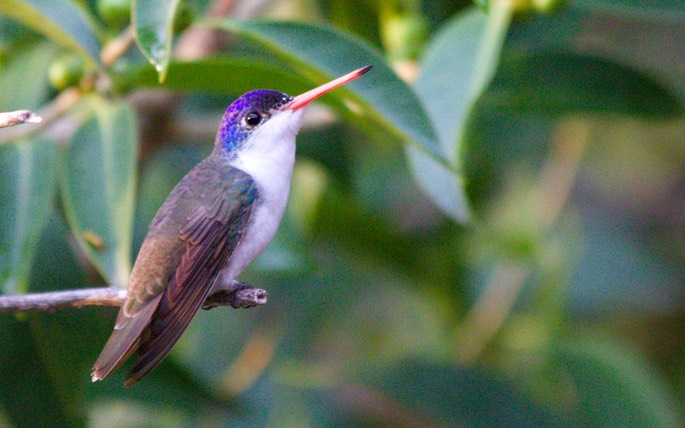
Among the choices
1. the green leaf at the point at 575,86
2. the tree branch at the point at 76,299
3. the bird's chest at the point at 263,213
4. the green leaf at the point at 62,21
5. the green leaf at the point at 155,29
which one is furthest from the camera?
the green leaf at the point at 575,86

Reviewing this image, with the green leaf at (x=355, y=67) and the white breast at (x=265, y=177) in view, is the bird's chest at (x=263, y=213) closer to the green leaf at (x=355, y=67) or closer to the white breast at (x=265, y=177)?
the white breast at (x=265, y=177)

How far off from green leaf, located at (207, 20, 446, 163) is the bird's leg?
506 mm

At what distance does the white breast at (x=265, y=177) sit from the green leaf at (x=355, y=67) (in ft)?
0.57

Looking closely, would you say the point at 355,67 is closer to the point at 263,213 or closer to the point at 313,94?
the point at 313,94

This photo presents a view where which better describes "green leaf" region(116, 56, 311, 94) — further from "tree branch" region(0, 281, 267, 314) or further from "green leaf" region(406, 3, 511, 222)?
"tree branch" region(0, 281, 267, 314)

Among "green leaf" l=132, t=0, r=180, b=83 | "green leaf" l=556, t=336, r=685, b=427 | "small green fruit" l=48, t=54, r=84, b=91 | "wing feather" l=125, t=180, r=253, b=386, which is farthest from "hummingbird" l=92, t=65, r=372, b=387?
"green leaf" l=556, t=336, r=685, b=427

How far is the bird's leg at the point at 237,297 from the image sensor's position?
5.95 ft

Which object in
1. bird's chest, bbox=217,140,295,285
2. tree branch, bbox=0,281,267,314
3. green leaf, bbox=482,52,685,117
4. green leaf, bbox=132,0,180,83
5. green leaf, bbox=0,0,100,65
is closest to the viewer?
tree branch, bbox=0,281,267,314

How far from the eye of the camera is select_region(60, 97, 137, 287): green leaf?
2.18 m

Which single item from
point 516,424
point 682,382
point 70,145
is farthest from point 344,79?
point 682,382

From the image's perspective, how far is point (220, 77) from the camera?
8.13ft

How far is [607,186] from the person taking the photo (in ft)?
15.7

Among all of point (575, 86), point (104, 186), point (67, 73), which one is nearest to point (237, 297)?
point (104, 186)

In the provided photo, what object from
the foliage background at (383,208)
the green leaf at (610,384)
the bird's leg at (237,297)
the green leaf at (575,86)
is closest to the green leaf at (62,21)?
the foliage background at (383,208)
